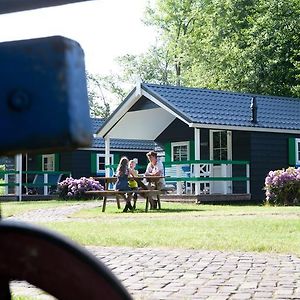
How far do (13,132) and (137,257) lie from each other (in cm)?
683

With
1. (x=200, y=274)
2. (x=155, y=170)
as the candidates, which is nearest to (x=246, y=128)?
(x=155, y=170)

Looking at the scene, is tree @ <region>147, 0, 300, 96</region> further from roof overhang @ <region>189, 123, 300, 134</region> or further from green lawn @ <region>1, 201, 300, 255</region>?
green lawn @ <region>1, 201, 300, 255</region>

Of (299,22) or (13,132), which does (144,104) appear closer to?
(299,22)

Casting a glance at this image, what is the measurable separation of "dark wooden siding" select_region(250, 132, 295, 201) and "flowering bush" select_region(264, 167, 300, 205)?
331 centimetres

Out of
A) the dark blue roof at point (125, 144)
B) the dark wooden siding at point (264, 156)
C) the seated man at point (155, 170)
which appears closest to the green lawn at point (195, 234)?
the seated man at point (155, 170)

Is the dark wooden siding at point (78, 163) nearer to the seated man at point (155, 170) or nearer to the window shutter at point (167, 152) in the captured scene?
the window shutter at point (167, 152)

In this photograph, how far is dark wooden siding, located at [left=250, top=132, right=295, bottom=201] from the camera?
24.2 metres

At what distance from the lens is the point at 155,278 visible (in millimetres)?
6223

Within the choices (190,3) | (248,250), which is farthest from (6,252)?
(190,3)

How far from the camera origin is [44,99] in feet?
3.28

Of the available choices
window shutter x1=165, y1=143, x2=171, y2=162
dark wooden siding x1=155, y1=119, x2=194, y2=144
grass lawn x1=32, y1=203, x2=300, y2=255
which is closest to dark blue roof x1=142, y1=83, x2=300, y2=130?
dark wooden siding x1=155, y1=119, x2=194, y2=144

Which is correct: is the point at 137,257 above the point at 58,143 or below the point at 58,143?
below

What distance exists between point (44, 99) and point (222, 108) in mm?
23702

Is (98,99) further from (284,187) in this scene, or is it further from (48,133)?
(48,133)
